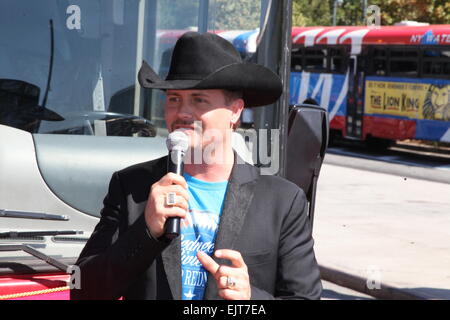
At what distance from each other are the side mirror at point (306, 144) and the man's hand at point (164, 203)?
6.45ft

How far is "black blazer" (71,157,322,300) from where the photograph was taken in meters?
2.78

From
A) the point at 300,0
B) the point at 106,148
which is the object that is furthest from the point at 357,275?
the point at 300,0

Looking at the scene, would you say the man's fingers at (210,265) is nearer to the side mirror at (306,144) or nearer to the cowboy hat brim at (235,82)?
the cowboy hat brim at (235,82)

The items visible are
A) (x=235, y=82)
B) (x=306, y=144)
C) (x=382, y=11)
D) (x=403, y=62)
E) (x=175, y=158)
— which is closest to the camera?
(x=175, y=158)

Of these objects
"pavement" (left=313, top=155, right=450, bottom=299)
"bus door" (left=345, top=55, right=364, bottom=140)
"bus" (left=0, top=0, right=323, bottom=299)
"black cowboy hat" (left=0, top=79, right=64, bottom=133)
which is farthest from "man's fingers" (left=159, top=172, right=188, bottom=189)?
"bus door" (left=345, top=55, right=364, bottom=140)

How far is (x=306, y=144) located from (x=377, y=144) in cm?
2277

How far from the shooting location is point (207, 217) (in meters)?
2.88

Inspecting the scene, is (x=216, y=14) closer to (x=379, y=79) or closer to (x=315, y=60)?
(x=379, y=79)

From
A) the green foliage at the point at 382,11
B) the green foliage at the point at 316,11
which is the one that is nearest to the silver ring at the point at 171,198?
the green foliage at the point at 382,11

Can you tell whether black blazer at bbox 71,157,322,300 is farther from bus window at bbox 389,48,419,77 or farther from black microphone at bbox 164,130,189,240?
bus window at bbox 389,48,419,77

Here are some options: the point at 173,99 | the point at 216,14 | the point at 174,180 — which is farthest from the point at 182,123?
the point at 216,14

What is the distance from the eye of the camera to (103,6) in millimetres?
4609

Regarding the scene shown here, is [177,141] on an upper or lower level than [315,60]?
upper
